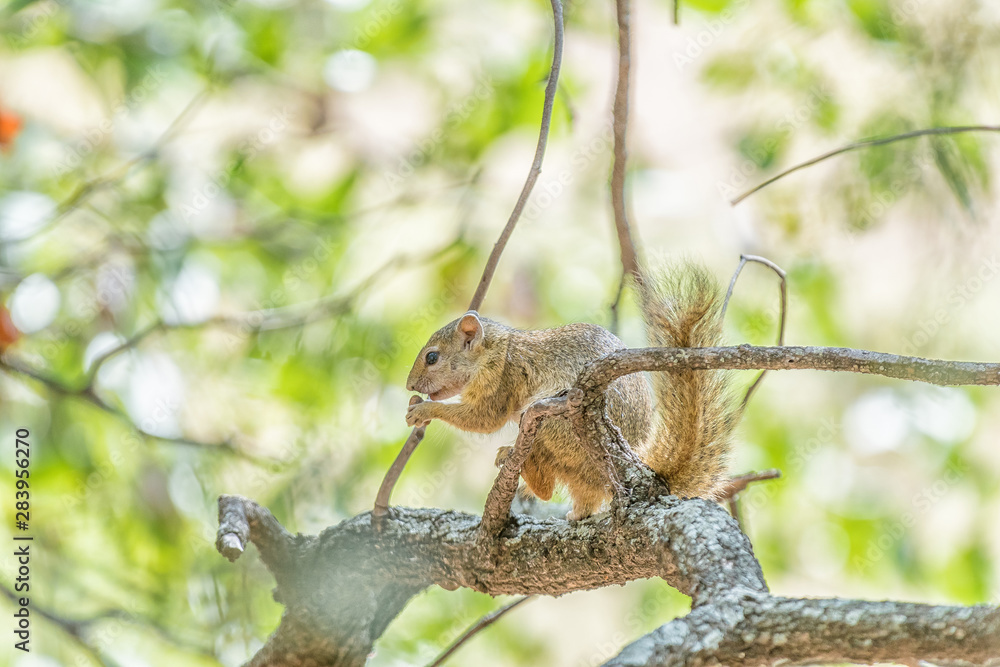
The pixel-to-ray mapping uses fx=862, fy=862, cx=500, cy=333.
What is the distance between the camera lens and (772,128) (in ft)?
10.4

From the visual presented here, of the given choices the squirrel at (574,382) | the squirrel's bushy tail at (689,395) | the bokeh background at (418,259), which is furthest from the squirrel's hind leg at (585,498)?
the bokeh background at (418,259)

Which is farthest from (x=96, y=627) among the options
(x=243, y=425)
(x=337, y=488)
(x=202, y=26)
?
(x=202, y=26)

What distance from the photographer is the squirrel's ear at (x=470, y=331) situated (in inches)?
80.4

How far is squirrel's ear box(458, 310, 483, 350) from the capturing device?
2.04m

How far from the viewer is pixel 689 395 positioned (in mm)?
1412

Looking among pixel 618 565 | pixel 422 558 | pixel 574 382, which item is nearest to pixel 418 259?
pixel 422 558

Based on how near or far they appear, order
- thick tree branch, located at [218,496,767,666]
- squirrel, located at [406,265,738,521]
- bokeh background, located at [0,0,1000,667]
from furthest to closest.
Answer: bokeh background, located at [0,0,1000,667] → squirrel, located at [406,265,738,521] → thick tree branch, located at [218,496,767,666]

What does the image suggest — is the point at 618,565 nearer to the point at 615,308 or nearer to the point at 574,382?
the point at 574,382

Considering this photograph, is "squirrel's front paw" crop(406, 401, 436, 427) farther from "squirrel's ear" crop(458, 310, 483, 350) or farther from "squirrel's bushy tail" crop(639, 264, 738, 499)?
"squirrel's bushy tail" crop(639, 264, 738, 499)

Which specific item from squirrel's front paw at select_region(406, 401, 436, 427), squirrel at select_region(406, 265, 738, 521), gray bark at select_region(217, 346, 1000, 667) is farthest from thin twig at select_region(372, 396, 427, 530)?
squirrel's front paw at select_region(406, 401, 436, 427)

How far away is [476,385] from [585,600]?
86.8 inches

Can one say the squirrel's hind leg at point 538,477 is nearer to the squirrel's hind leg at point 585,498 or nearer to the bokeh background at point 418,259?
the squirrel's hind leg at point 585,498

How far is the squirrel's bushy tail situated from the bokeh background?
1.00m

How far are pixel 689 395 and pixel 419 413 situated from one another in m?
0.71
